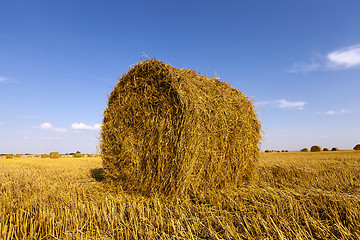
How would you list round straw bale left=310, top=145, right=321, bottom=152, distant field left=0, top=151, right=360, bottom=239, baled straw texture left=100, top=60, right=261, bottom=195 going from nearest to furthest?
distant field left=0, top=151, right=360, bottom=239 < baled straw texture left=100, top=60, right=261, bottom=195 < round straw bale left=310, top=145, right=321, bottom=152

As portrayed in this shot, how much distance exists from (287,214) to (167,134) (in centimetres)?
215

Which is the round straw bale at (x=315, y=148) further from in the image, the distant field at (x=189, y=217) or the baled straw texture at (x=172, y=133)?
the distant field at (x=189, y=217)

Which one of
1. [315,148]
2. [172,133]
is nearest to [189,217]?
[172,133]

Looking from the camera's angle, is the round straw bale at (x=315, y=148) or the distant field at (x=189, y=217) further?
the round straw bale at (x=315, y=148)

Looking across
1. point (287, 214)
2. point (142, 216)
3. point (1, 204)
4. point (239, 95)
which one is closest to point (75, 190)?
point (1, 204)

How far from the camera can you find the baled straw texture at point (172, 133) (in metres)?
3.74

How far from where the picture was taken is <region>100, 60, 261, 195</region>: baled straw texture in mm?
3742

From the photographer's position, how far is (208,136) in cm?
400

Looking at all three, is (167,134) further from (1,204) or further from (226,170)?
(1,204)

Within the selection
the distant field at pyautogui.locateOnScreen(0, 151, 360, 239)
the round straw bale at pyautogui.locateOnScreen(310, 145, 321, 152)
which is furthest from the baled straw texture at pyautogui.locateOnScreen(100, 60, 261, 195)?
the round straw bale at pyautogui.locateOnScreen(310, 145, 321, 152)

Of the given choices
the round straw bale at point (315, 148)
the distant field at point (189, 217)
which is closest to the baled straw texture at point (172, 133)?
the distant field at point (189, 217)

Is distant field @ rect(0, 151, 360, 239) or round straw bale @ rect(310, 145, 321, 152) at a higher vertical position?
round straw bale @ rect(310, 145, 321, 152)

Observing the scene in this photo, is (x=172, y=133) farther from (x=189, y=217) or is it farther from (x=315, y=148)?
(x=315, y=148)

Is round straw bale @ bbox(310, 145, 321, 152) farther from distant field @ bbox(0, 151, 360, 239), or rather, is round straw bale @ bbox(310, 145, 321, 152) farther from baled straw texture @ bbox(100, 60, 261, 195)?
distant field @ bbox(0, 151, 360, 239)
